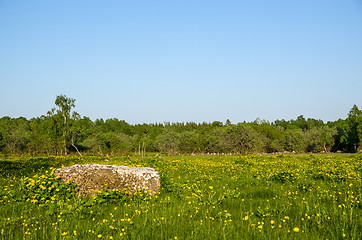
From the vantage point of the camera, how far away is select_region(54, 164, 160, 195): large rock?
26.6ft

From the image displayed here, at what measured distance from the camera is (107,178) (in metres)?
8.15

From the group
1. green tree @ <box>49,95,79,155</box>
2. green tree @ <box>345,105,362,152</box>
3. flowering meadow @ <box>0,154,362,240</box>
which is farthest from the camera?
green tree @ <box>345,105,362,152</box>

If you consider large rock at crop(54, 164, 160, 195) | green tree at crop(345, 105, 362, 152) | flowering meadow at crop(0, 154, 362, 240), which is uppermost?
green tree at crop(345, 105, 362, 152)

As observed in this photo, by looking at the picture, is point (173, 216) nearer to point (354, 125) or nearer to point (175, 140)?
point (354, 125)

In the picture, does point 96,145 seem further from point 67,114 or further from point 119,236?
point 119,236

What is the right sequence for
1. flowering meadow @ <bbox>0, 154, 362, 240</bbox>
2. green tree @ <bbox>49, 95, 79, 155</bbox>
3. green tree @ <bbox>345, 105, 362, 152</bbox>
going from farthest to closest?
1. green tree @ <bbox>345, 105, 362, 152</bbox>
2. green tree @ <bbox>49, 95, 79, 155</bbox>
3. flowering meadow @ <bbox>0, 154, 362, 240</bbox>

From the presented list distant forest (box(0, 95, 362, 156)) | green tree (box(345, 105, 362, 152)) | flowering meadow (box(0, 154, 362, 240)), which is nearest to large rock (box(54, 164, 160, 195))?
flowering meadow (box(0, 154, 362, 240))

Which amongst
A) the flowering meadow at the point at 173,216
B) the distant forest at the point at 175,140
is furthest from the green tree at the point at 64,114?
the flowering meadow at the point at 173,216

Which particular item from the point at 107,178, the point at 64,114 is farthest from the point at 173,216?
the point at 64,114

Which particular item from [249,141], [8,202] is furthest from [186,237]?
[249,141]

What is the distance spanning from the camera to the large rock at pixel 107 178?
26.6 ft

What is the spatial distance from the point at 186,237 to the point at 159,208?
2.02m

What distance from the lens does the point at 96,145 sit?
4230 inches

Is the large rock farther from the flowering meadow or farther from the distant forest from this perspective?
the distant forest
